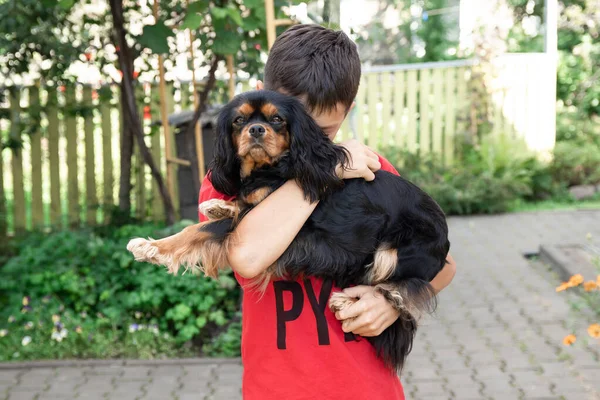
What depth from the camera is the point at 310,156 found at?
196 cm

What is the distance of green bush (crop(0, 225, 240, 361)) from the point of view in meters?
5.41

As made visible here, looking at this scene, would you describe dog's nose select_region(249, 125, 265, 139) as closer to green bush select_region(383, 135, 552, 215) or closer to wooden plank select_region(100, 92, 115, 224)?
wooden plank select_region(100, 92, 115, 224)

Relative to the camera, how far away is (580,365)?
16.6 feet

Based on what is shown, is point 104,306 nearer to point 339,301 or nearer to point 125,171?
point 125,171

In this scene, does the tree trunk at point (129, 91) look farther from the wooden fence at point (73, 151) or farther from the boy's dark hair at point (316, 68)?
the boy's dark hair at point (316, 68)

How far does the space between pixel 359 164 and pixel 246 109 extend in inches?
13.3

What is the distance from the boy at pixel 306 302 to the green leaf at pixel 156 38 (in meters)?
3.73

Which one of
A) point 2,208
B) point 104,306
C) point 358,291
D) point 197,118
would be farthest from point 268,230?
point 2,208

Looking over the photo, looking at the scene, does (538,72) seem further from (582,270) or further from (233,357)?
(233,357)

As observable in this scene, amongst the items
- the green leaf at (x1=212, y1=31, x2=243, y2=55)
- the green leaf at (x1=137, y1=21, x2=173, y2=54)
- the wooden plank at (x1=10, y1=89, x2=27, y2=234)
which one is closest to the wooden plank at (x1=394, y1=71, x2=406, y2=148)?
the wooden plank at (x1=10, y1=89, x2=27, y2=234)

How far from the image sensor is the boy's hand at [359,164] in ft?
6.64

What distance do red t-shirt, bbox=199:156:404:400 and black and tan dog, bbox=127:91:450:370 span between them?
0.15 ft

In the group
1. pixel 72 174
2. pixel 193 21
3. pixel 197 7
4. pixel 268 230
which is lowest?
pixel 72 174

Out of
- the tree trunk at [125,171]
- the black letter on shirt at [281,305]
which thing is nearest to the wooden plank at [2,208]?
the tree trunk at [125,171]
